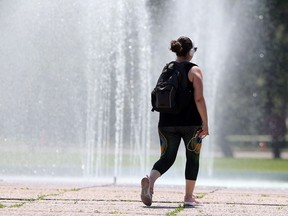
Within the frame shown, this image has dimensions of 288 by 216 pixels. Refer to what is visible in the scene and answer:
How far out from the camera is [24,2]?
722 inches

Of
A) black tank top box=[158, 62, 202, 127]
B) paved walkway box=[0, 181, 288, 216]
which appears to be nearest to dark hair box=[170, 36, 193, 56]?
black tank top box=[158, 62, 202, 127]

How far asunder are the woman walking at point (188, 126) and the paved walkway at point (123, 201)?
11.6 inches

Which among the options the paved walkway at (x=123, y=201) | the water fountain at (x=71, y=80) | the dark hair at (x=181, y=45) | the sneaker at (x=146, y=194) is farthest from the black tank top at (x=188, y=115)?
the water fountain at (x=71, y=80)

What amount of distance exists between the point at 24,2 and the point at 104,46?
71.1 inches

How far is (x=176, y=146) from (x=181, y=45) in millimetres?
900

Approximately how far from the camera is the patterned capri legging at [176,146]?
28.5 ft

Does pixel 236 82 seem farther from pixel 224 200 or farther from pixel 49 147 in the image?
pixel 224 200

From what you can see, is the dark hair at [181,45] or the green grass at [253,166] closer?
the dark hair at [181,45]

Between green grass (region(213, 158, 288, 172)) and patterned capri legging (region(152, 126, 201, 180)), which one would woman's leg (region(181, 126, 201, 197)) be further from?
green grass (region(213, 158, 288, 172))

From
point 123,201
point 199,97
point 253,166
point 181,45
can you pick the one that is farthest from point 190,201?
point 253,166

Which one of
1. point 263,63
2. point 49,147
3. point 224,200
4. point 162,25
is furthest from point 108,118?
point 263,63

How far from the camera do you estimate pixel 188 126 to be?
8.70 m

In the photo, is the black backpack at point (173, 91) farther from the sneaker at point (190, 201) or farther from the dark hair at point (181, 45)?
the sneaker at point (190, 201)

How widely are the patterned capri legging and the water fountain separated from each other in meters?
6.74
